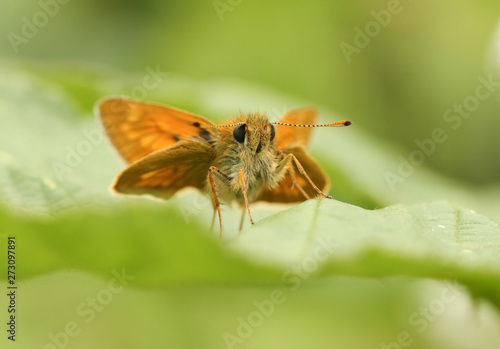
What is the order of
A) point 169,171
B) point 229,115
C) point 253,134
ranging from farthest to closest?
point 229,115 < point 169,171 < point 253,134

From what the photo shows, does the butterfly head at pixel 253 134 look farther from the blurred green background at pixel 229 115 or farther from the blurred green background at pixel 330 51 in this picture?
the blurred green background at pixel 330 51

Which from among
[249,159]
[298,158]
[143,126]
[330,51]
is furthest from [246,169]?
[330,51]

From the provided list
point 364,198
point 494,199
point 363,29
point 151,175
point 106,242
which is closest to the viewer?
point 106,242

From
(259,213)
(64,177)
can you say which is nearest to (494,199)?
(259,213)

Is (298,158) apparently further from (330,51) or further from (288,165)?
(330,51)

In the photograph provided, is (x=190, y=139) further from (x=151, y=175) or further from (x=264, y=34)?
(x=264, y=34)

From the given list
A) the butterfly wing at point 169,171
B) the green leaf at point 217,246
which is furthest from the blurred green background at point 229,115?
the butterfly wing at point 169,171
